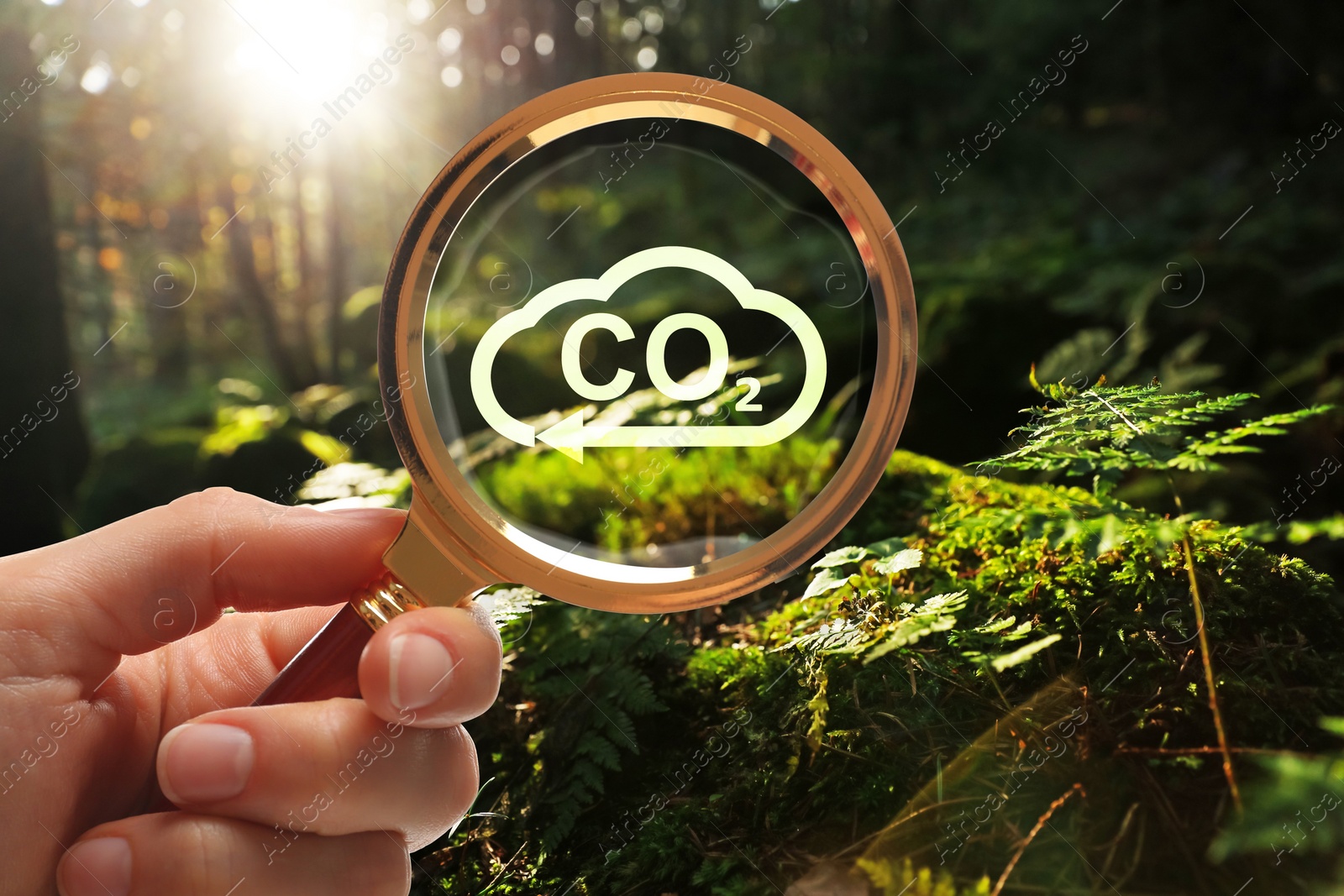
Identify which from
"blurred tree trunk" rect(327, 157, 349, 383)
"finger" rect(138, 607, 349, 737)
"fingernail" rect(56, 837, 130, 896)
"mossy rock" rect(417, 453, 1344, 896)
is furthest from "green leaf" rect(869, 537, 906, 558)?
"blurred tree trunk" rect(327, 157, 349, 383)

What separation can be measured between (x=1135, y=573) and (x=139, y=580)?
181 cm

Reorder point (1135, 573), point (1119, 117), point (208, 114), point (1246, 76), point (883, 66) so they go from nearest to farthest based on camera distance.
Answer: point (1135, 573)
point (1246, 76)
point (883, 66)
point (1119, 117)
point (208, 114)

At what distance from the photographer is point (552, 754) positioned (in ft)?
5.27

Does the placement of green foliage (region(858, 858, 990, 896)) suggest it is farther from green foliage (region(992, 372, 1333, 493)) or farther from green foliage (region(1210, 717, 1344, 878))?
green foliage (region(992, 372, 1333, 493))

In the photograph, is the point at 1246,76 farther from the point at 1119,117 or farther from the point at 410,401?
the point at 410,401

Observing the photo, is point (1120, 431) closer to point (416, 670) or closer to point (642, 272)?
point (642, 272)

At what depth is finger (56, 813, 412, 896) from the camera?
3.81ft

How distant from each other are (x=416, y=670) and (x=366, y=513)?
37 centimetres

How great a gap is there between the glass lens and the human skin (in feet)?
1.20

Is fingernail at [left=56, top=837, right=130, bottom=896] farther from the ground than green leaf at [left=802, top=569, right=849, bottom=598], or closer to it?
closer to it

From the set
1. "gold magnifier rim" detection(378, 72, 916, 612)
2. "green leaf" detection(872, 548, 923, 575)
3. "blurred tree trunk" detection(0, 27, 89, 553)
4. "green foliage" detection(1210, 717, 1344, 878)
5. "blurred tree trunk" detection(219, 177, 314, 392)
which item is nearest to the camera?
"green foliage" detection(1210, 717, 1344, 878)

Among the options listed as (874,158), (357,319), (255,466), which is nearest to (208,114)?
(357,319)

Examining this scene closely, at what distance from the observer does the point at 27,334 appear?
4891mm

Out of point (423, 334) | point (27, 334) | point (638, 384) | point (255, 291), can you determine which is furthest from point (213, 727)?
point (255, 291)
